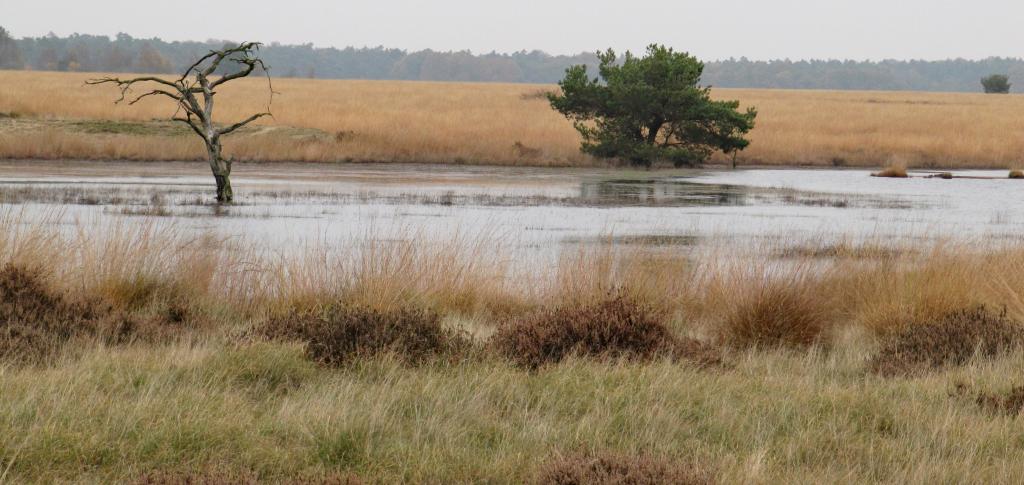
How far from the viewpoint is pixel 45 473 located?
5.15 metres

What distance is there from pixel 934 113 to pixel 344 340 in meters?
60.3

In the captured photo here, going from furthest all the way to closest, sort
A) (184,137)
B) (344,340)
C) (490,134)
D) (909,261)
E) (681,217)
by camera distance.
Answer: (490,134) → (184,137) → (681,217) → (909,261) → (344,340)

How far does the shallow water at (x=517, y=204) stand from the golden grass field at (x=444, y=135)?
3.00 metres

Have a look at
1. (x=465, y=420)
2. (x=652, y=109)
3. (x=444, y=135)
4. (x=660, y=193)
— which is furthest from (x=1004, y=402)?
(x=444, y=135)

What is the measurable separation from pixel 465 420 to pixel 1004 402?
3.25 metres

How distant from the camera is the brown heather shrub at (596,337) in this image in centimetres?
805

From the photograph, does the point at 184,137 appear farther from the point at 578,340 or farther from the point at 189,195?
the point at 578,340

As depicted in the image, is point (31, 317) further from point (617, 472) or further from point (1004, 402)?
point (1004, 402)

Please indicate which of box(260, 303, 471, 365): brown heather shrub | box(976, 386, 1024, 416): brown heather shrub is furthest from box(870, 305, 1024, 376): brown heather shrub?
box(260, 303, 471, 365): brown heather shrub

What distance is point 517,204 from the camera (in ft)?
75.2

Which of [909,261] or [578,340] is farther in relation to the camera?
[909,261]

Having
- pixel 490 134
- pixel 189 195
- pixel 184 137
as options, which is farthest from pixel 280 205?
pixel 490 134

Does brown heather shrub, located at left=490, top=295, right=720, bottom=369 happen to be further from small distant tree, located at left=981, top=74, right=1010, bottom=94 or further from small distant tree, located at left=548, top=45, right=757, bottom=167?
small distant tree, located at left=981, top=74, right=1010, bottom=94

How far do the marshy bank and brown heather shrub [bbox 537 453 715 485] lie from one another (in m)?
0.02
